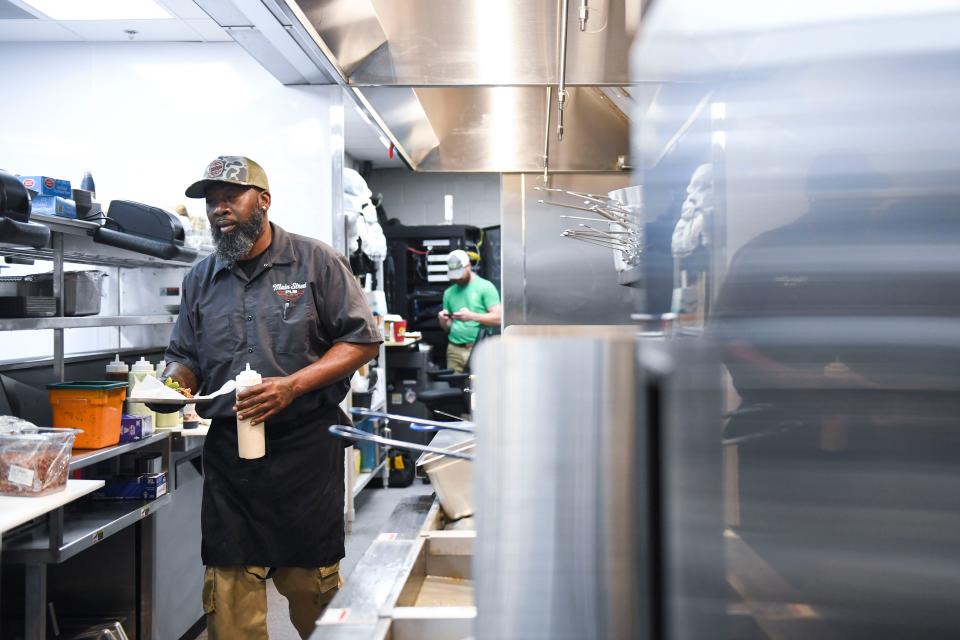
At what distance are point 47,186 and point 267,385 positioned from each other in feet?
3.22

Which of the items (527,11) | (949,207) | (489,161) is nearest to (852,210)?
(949,207)

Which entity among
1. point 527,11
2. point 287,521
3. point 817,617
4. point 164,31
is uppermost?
point 164,31

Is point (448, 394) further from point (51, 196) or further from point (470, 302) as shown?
point (51, 196)

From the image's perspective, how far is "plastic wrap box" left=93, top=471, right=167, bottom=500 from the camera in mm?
2596

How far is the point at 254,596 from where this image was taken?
2.22 m

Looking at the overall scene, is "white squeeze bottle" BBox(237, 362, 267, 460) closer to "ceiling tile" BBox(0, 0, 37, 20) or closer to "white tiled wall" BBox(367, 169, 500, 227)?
"ceiling tile" BBox(0, 0, 37, 20)

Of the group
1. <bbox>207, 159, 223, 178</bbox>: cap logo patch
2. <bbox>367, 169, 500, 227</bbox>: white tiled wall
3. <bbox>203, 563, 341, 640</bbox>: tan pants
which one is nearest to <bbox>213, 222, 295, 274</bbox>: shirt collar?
<bbox>207, 159, 223, 178</bbox>: cap logo patch

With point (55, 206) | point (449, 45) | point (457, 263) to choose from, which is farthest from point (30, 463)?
point (457, 263)

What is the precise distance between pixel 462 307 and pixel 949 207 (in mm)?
5519

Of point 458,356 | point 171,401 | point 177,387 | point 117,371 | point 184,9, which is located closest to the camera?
point 171,401

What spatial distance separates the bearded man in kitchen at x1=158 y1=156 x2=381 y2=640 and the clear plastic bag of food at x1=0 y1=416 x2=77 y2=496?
1.35 ft

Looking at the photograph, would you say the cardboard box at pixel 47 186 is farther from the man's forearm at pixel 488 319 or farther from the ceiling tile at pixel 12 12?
the man's forearm at pixel 488 319

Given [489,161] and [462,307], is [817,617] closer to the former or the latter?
[489,161]

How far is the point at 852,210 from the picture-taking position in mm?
622
